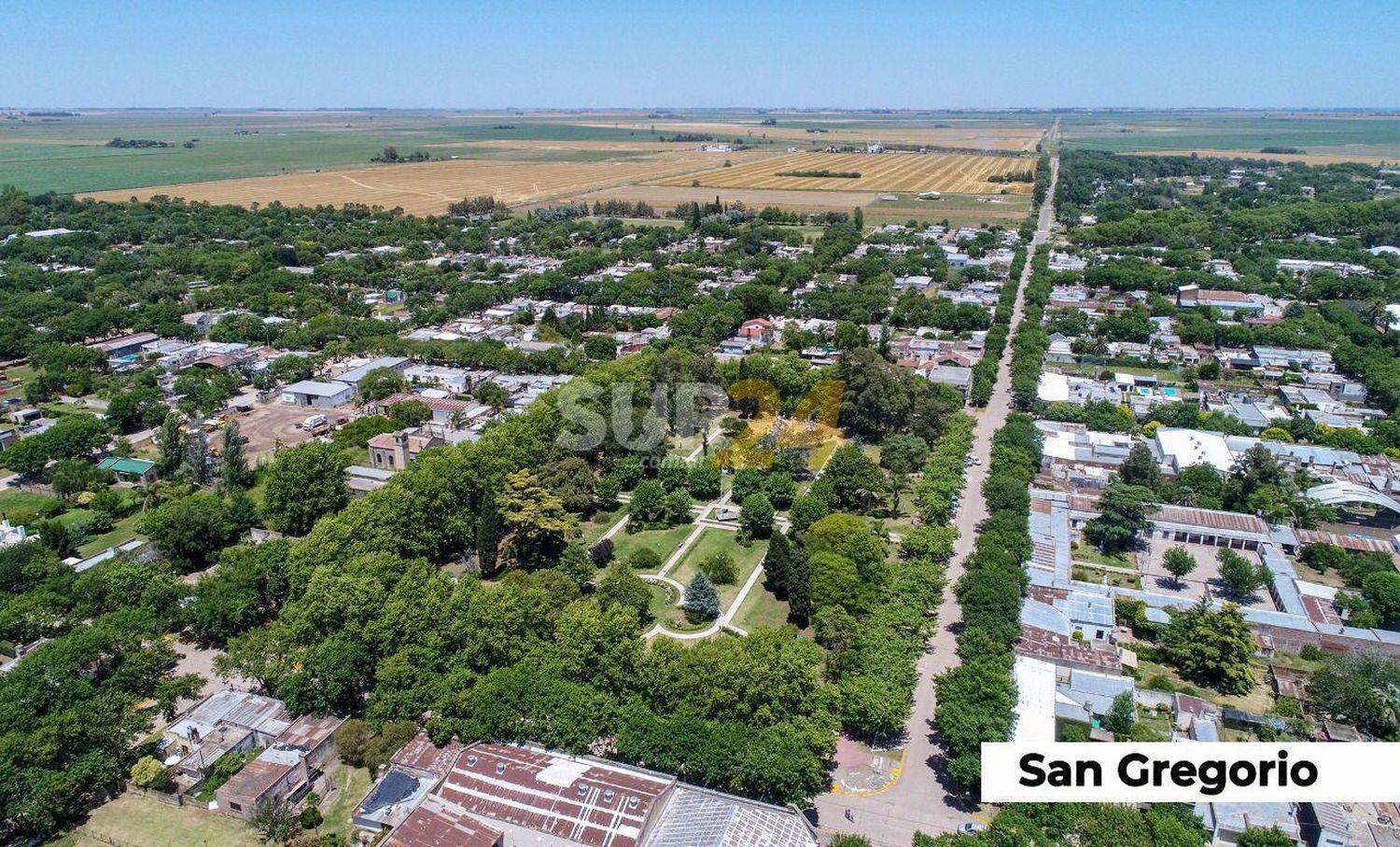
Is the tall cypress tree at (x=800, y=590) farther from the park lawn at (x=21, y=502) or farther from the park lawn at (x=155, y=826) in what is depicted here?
the park lawn at (x=21, y=502)

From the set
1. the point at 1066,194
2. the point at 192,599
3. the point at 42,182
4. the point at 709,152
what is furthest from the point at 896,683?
the point at 709,152

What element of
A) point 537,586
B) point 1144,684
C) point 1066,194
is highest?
point 1066,194

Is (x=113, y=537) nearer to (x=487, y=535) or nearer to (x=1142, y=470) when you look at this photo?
(x=487, y=535)

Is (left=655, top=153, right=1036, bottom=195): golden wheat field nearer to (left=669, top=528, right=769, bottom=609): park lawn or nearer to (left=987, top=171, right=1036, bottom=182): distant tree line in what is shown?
(left=987, top=171, right=1036, bottom=182): distant tree line

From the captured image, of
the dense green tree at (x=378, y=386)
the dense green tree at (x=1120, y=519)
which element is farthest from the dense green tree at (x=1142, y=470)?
the dense green tree at (x=378, y=386)

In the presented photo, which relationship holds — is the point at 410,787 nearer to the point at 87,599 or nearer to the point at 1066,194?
the point at 87,599

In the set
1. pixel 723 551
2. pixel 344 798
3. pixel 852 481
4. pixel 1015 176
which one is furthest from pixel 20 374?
pixel 1015 176
